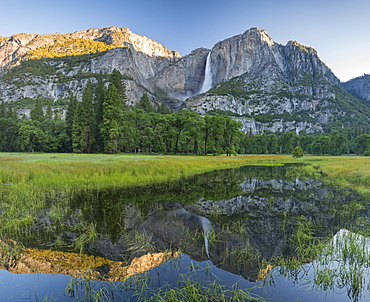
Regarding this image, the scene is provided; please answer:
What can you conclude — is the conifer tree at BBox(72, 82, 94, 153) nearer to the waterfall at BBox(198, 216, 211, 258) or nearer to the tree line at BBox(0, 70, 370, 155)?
the tree line at BBox(0, 70, 370, 155)

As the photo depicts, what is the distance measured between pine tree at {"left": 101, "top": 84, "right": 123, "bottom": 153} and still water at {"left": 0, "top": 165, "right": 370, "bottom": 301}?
44.9 m

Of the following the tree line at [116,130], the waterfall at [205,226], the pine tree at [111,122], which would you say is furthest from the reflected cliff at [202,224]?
the tree line at [116,130]

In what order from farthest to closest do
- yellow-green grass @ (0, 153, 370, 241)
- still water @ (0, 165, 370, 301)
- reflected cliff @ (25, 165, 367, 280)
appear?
yellow-green grass @ (0, 153, 370, 241)
reflected cliff @ (25, 165, 367, 280)
still water @ (0, 165, 370, 301)

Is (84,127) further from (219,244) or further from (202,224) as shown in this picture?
(219,244)

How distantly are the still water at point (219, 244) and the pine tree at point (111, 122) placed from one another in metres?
44.9

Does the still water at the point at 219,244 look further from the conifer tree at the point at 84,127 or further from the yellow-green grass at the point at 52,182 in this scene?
the conifer tree at the point at 84,127

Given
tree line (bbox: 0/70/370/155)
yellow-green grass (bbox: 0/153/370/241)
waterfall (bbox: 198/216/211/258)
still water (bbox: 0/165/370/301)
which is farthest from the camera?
tree line (bbox: 0/70/370/155)

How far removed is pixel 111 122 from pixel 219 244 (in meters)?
56.0

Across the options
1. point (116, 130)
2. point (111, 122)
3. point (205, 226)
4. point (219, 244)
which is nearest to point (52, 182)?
point (205, 226)

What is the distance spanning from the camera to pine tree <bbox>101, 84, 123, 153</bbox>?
56.4 m

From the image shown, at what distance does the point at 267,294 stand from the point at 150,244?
3.94m

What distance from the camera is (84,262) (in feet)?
19.3

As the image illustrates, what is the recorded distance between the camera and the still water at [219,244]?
489 centimetres

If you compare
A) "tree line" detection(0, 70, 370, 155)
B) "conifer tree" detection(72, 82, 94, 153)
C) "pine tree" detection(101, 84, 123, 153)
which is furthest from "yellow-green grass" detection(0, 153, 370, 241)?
"conifer tree" detection(72, 82, 94, 153)
